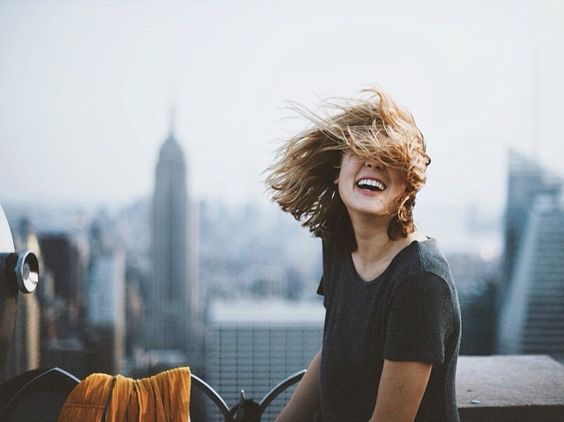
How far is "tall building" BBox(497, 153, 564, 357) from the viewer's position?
43469 mm

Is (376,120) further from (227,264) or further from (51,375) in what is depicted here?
(227,264)

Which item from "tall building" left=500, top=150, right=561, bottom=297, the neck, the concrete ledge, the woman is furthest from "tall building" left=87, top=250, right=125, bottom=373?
the neck

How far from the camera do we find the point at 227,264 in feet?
175

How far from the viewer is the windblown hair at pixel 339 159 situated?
58.9 inches

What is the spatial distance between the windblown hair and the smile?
0.16ft

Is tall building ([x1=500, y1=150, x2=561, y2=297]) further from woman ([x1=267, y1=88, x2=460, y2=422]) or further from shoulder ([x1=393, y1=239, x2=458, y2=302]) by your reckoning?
shoulder ([x1=393, y1=239, x2=458, y2=302])

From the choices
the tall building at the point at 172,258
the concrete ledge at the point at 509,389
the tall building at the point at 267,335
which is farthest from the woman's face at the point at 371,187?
the tall building at the point at 172,258

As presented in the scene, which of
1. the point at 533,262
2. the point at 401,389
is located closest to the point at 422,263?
the point at 401,389

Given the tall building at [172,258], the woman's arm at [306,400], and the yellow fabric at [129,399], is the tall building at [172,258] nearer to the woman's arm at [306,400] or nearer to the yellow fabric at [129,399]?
the woman's arm at [306,400]

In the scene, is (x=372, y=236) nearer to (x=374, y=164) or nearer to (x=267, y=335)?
(x=374, y=164)

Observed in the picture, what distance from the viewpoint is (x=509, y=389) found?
2.04 m

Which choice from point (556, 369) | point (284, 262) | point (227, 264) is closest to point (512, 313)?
point (284, 262)

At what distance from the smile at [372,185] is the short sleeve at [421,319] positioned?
0.24m

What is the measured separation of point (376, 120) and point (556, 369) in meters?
1.24
